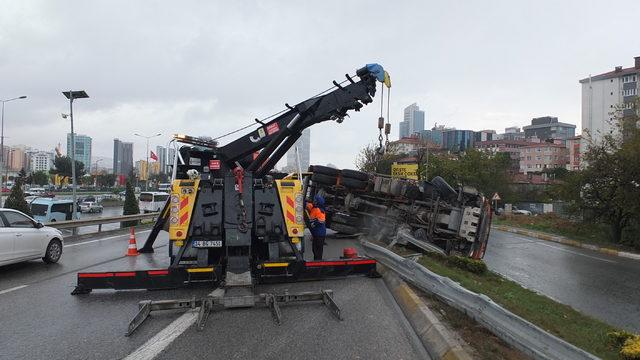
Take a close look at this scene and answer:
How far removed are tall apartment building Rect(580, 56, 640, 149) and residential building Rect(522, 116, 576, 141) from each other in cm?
6328

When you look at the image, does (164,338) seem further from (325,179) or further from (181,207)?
(325,179)

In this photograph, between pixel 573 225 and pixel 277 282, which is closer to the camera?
pixel 277 282

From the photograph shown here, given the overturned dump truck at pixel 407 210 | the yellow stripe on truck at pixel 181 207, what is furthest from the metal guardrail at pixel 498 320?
the overturned dump truck at pixel 407 210

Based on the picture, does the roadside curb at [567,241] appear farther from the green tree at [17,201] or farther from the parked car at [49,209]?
the green tree at [17,201]

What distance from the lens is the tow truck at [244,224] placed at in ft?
23.3

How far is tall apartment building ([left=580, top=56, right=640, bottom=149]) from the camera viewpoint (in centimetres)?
8698

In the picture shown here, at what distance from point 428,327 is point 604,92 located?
102m

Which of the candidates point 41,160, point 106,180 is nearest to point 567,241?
point 106,180

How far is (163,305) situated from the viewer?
609cm

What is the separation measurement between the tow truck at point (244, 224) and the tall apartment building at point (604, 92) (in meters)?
89.6

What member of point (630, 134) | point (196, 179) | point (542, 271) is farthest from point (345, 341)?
point (630, 134)

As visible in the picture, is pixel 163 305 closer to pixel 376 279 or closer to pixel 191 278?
pixel 191 278

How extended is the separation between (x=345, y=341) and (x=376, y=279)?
358 centimetres

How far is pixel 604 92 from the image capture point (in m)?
91.3
